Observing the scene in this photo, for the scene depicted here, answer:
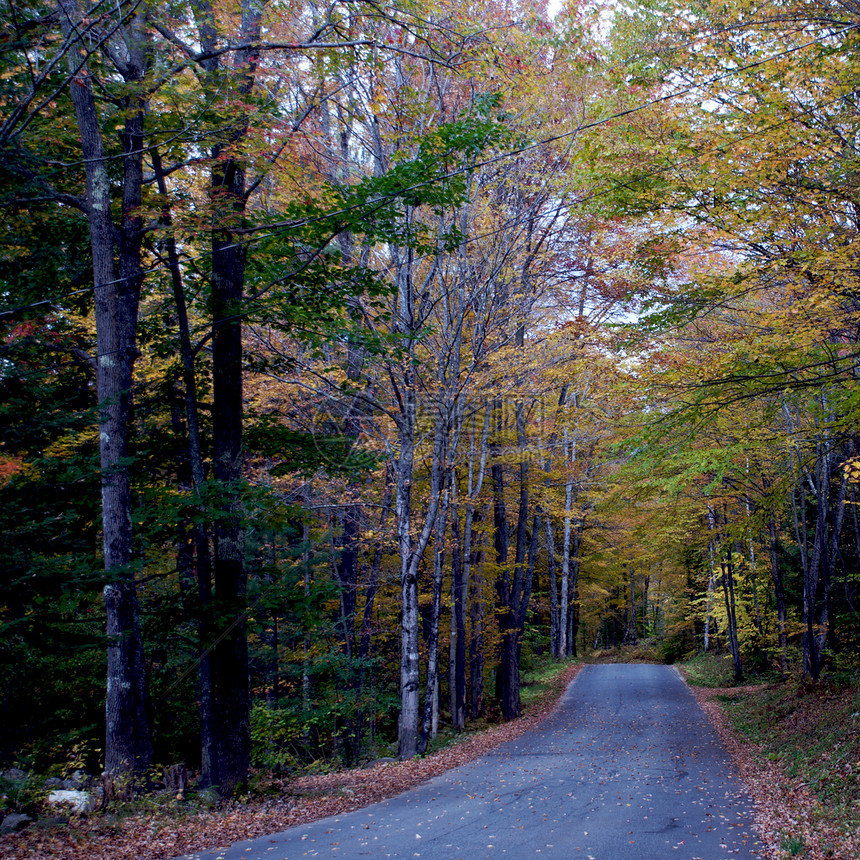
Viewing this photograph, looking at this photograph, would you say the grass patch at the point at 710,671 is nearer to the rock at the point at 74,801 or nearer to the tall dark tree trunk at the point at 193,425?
the tall dark tree trunk at the point at 193,425

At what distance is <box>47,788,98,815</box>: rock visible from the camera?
267 inches

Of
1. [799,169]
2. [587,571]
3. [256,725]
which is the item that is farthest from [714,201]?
[587,571]

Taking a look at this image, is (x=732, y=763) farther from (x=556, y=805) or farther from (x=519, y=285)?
(x=519, y=285)

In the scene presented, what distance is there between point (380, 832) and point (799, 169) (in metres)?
9.22

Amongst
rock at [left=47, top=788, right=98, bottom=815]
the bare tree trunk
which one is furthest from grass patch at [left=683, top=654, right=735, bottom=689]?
rock at [left=47, top=788, right=98, bottom=815]

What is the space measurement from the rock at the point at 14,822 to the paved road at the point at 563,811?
6.30 feet

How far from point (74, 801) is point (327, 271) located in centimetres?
683


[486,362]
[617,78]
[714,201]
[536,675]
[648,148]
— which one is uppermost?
[617,78]

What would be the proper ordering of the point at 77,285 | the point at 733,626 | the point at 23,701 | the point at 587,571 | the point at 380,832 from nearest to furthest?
the point at 380,832 → the point at 77,285 → the point at 23,701 → the point at 733,626 → the point at 587,571

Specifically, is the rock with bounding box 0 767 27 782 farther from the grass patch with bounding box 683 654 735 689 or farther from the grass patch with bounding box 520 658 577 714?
the grass patch with bounding box 683 654 735 689

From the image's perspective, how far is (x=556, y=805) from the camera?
8.05 meters

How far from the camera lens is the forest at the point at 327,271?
22.9 feet

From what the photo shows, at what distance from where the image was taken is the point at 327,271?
8164mm

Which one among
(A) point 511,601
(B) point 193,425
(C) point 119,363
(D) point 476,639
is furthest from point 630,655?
(C) point 119,363
